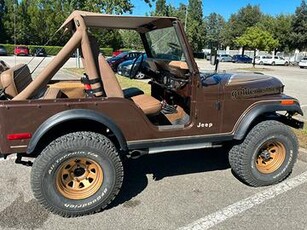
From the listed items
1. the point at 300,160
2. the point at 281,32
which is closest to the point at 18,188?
the point at 300,160

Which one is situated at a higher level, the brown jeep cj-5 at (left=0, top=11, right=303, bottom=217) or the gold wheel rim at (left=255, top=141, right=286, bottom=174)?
the brown jeep cj-5 at (left=0, top=11, right=303, bottom=217)

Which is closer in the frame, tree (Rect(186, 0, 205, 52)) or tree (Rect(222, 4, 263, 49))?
tree (Rect(186, 0, 205, 52))

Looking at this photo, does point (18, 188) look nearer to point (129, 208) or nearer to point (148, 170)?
point (129, 208)

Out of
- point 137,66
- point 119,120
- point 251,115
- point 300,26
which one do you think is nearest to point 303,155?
point 251,115

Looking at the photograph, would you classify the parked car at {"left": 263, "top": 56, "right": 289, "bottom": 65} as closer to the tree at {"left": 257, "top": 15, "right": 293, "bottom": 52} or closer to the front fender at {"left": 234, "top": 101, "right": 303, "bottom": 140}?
the tree at {"left": 257, "top": 15, "right": 293, "bottom": 52}

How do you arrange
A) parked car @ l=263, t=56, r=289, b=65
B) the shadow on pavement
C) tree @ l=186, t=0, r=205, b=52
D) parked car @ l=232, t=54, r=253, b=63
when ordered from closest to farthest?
the shadow on pavement < parked car @ l=263, t=56, r=289, b=65 < parked car @ l=232, t=54, r=253, b=63 < tree @ l=186, t=0, r=205, b=52

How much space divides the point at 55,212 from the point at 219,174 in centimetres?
221

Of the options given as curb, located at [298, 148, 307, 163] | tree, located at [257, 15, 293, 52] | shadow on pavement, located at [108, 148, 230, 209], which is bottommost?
shadow on pavement, located at [108, 148, 230, 209]

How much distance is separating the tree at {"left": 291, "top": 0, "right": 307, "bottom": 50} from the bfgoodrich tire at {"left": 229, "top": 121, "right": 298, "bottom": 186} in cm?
4843

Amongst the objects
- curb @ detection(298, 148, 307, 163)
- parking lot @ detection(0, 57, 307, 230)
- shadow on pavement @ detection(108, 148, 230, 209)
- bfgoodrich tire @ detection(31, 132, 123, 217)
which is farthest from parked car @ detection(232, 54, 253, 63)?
bfgoodrich tire @ detection(31, 132, 123, 217)

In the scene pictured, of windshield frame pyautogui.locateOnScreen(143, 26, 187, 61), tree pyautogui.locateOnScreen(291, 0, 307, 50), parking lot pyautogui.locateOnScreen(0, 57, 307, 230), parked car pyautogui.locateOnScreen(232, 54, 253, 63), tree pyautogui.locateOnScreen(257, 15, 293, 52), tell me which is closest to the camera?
parking lot pyautogui.locateOnScreen(0, 57, 307, 230)

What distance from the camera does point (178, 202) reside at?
346cm

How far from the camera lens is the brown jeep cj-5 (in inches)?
117

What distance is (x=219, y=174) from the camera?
13.9 ft
